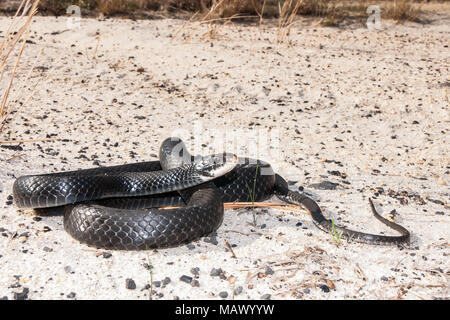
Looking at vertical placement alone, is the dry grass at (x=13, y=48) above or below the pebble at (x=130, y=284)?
above

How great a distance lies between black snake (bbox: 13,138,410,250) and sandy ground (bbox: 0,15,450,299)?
0.41 ft

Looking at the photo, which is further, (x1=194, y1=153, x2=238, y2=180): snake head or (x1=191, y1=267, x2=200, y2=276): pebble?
(x1=194, y1=153, x2=238, y2=180): snake head

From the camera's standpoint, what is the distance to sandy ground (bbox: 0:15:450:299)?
3.99 meters

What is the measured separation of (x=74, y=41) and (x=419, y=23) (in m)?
7.01

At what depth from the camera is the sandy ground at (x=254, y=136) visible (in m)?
3.99

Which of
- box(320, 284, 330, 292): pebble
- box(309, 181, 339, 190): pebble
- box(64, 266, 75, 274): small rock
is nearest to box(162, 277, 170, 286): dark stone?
box(64, 266, 75, 274): small rock

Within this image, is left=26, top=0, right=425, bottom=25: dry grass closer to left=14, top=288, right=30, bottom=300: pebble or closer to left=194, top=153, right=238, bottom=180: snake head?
left=194, top=153, right=238, bottom=180: snake head

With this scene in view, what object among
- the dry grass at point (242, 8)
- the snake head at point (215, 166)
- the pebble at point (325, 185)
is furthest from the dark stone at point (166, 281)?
the dry grass at point (242, 8)

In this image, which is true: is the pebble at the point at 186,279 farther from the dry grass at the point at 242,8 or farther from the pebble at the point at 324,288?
the dry grass at the point at 242,8

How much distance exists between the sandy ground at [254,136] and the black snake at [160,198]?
13 cm

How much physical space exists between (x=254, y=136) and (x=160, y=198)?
7.71 feet

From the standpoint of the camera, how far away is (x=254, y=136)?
287 inches
